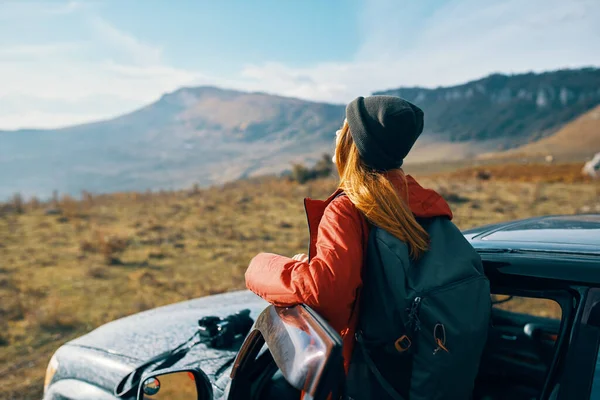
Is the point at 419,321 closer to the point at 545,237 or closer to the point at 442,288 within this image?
the point at 442,288

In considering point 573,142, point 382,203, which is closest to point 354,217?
point 382,203

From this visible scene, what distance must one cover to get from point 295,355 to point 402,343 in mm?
383

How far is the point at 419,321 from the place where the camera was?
4.44 ft

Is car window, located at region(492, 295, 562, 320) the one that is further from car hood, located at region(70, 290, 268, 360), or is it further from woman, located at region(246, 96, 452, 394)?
woman, located at region(246, 96, 452, 394)

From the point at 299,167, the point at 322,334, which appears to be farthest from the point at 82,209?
the point at 322,334

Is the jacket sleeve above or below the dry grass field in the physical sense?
above

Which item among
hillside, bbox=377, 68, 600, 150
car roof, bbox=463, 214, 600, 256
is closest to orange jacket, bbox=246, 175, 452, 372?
car roof, bbox=463, 214, 600, 256

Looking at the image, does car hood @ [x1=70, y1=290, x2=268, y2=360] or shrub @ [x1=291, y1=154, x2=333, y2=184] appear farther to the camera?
shrub @ [x1=291, y1=154, x2=333, y2=184]

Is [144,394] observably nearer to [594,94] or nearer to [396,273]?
[396,273]

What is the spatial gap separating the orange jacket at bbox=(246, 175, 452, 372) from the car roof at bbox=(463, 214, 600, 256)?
1.63 ft

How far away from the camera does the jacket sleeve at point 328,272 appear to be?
136 centimetres

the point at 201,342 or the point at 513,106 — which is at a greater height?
the point at 513,106

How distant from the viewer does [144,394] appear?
183cm

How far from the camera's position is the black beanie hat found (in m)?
1.53
